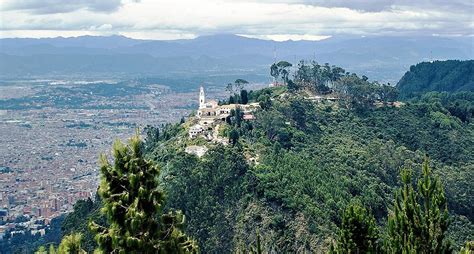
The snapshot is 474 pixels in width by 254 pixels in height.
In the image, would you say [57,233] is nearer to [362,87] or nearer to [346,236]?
[362,87]

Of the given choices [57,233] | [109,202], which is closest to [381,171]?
[57,233]

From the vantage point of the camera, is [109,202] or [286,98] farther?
[286,98]

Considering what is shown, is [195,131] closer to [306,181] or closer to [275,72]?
[306,181]

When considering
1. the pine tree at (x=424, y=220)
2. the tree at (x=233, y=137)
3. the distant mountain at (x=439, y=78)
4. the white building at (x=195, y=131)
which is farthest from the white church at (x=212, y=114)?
the distant mountain at (x=439, y=78)

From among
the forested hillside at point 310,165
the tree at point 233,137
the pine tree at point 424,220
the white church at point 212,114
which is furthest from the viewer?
the white church at point 212,114

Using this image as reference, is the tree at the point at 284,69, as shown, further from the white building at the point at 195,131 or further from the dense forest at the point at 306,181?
the white building at the point at 195,131

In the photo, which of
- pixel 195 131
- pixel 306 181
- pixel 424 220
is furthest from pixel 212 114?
pixel 424 220

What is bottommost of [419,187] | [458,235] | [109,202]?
[458,235]
